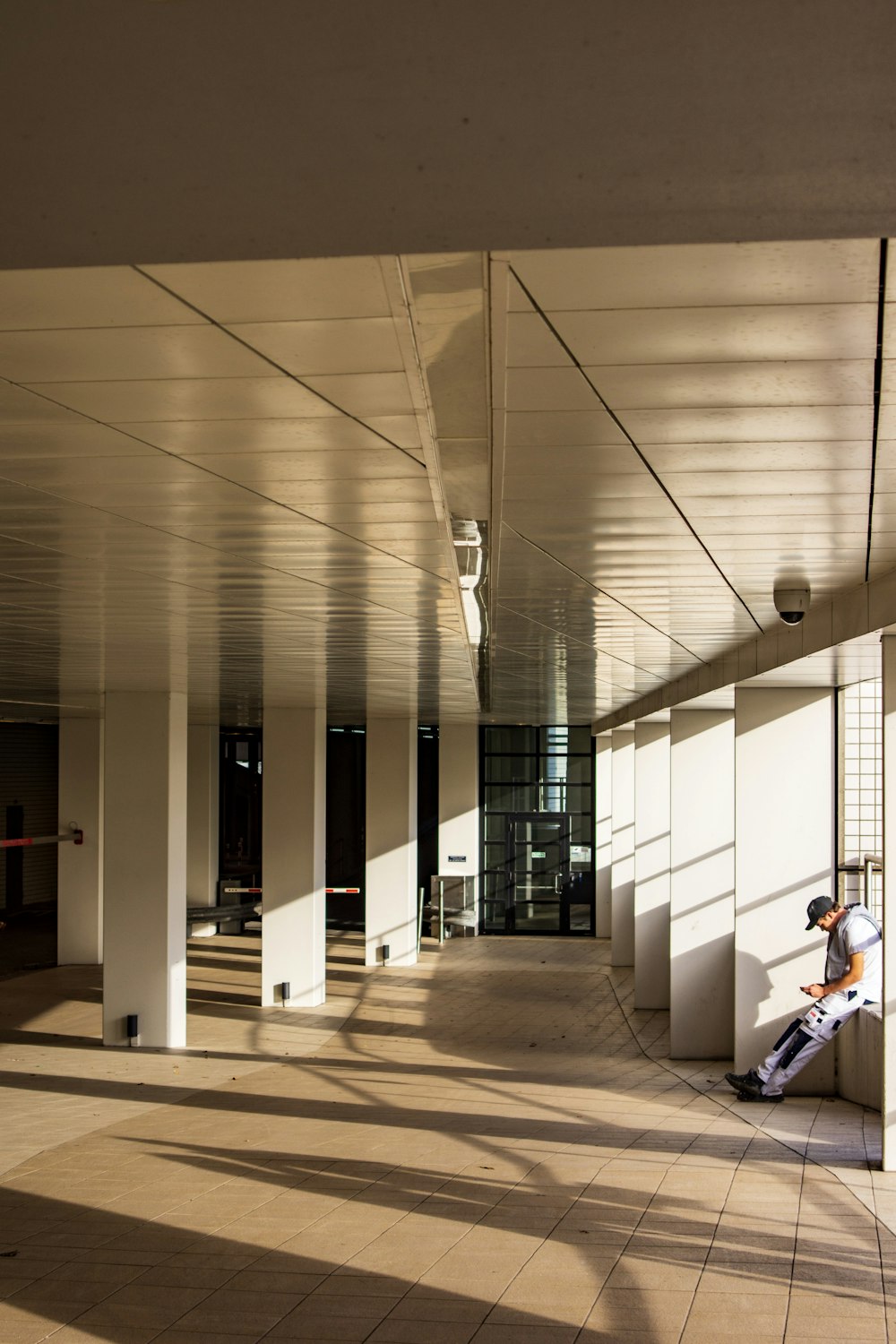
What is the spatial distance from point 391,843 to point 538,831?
6.84 meters

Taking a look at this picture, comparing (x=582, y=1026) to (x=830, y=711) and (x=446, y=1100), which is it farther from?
(x=830, y=711)

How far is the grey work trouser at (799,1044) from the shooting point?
9.56 meters

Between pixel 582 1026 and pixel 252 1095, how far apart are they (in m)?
4.95

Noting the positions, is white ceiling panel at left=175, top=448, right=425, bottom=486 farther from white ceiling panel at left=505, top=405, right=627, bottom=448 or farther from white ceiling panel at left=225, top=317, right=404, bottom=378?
white ceiling panel at left=225, top=317, right=404, bottom=378

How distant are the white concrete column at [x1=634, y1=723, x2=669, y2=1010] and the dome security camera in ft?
30.1

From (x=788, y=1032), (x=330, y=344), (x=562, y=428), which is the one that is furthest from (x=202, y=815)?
(x=330, y=344)

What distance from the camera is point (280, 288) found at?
2582mm

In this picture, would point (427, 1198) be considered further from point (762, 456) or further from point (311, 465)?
point (762, 456)

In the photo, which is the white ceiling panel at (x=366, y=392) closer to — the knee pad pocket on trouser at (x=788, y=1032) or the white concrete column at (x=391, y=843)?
the knee pad pocket on trouser at (x=788, y=1032)

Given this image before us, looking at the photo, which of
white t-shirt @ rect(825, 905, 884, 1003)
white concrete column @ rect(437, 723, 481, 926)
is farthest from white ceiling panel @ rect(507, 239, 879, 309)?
white concrete column @ rect(437, 723, 481, 926)

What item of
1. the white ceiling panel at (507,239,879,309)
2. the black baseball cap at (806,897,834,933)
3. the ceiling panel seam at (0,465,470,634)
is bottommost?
the black baseball cap at (806,897,834,933)

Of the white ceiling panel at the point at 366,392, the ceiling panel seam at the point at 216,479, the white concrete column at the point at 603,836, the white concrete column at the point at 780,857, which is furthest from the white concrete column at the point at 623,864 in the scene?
the white ceiling panel at the point at 366,392

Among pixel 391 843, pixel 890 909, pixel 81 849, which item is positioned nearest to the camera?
pixel 890 909

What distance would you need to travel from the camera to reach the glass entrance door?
26781mm
